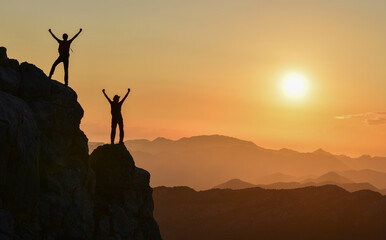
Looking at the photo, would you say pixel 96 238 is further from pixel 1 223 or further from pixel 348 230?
pixel 348 230

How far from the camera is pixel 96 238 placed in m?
28.2

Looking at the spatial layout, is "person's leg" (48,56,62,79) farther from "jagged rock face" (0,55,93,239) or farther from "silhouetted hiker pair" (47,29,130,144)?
"jagged rock face" (0,55,93,239)

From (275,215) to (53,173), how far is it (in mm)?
105990

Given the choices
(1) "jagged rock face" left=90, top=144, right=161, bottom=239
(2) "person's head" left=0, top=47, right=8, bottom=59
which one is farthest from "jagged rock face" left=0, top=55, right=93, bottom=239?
(1) "jagged rock face" left=90, top=144, right=161, bottom=239

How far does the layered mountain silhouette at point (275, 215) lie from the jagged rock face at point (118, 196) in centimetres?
9084

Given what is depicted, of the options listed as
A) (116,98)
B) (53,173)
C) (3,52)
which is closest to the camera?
(3,52)

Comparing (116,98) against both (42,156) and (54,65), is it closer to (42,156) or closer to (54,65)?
(54,65)

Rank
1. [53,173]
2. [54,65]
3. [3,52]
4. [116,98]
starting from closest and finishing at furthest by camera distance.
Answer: [3,52] → [53,173] → [54,65] → [116,98]

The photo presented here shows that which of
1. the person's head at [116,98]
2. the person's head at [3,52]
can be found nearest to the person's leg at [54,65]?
the person's head at [3,52]

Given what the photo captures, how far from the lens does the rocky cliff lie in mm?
22186

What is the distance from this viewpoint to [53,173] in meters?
26.1

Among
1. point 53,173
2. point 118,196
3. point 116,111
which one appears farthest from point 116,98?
point 53,173

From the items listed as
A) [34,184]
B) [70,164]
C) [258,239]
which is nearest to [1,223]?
[34,184]

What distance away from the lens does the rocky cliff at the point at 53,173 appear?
22.2 metres
